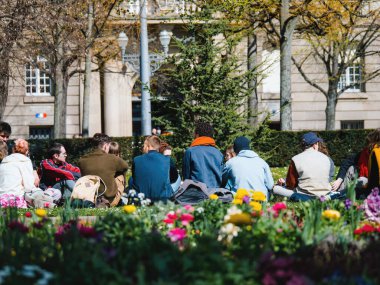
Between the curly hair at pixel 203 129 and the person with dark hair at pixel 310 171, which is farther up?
the curly hair at pixel 203 129

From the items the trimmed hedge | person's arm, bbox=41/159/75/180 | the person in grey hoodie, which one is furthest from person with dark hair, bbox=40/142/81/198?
the trimmed hedge

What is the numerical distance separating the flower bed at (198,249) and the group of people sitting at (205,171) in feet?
12.5

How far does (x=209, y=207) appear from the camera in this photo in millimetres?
8109

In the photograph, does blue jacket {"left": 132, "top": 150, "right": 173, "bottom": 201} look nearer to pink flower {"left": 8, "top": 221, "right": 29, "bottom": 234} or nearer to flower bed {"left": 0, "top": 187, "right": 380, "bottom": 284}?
flower bed {"left": 0, "top": 187, "right": 380, "bottom": 284}

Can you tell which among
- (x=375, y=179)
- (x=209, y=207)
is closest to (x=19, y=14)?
(x=375, y=179)

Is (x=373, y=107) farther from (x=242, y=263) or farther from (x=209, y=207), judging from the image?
(x=242, y=263)

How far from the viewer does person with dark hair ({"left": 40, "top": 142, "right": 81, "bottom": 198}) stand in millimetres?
14516

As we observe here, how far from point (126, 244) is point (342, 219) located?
2.47m

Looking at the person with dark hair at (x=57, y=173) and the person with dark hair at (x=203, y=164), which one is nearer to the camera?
the person with dark hair at (x=203, y=164)

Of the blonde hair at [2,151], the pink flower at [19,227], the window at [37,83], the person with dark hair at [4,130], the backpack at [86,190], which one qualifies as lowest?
the backpack at [86,190]

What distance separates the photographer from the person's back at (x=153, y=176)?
40.4ft

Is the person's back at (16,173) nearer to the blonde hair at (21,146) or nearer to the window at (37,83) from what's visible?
the blonde hair at (21,146)

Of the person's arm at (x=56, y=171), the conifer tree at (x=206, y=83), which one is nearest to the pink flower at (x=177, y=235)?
the person's arm at (x=56, y=171)

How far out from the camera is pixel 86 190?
44.4 ft
